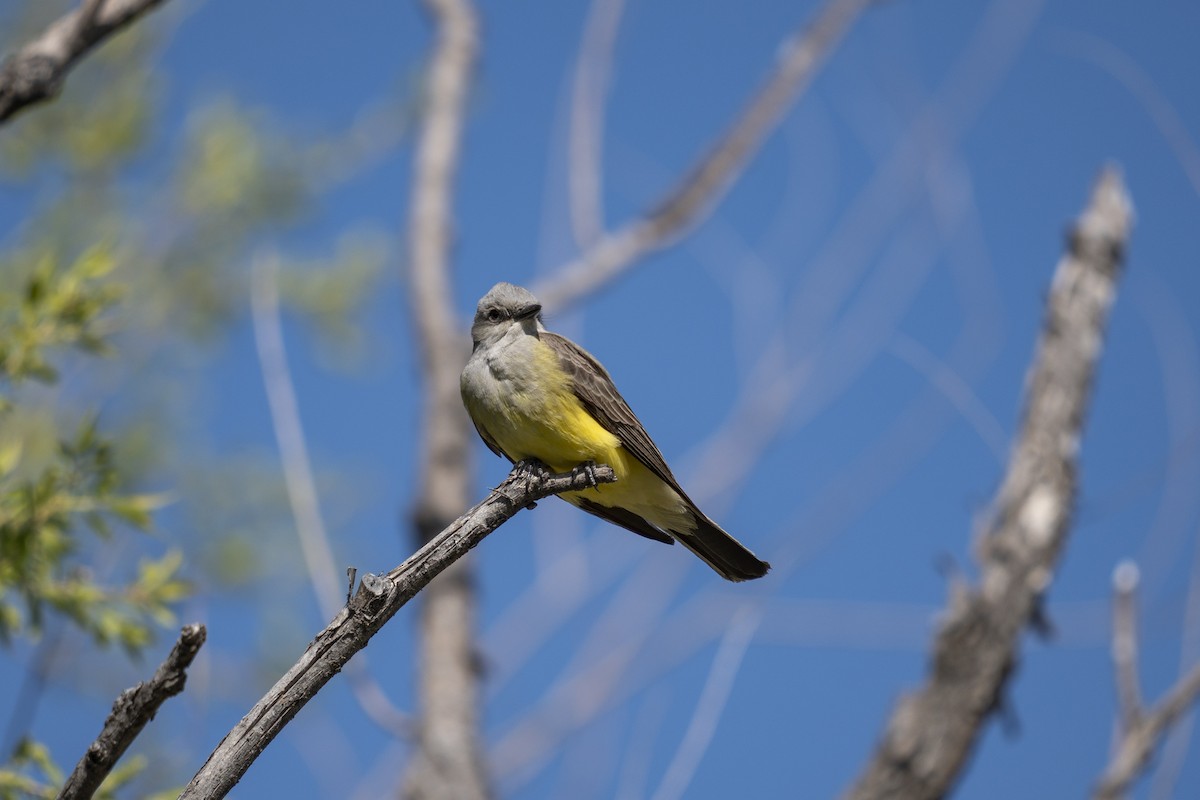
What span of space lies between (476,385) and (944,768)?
3.67m

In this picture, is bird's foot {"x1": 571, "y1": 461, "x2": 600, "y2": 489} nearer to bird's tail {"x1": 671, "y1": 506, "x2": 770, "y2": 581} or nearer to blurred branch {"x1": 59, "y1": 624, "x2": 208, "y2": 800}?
bird's tail {"x1": 671, "y1": 506, "x2": 770, "y2": 581}

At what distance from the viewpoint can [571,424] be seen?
5.39 metres

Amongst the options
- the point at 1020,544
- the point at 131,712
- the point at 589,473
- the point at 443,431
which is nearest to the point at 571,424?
the point at 589,473

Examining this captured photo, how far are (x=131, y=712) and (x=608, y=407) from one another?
278 cm

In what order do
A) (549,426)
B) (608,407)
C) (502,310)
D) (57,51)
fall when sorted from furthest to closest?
(502,310) → (608,407) → (57,51) → (549,426)

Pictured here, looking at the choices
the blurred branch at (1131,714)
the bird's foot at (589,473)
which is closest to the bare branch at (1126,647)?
the blurred branch at (1131,714)

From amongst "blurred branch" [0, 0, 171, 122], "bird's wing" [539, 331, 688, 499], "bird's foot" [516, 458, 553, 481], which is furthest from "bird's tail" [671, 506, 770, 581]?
"blurred branch" [0, 0, 171, 122]

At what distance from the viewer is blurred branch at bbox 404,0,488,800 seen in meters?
9.25

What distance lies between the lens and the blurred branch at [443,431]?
9250 mm

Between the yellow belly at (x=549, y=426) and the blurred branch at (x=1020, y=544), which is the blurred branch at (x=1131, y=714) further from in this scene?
the yellow belly at (x=549, y=426)

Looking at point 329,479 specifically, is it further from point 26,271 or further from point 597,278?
point 597,278

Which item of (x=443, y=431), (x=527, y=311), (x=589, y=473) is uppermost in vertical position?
(x=443, y=431)

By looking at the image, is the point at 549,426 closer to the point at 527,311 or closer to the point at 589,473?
the point at 589,473

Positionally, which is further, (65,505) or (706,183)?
(706,183)
